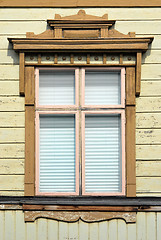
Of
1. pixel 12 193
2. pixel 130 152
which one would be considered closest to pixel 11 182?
pixel 12 193

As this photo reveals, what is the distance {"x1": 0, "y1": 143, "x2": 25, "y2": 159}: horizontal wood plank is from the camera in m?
4.11

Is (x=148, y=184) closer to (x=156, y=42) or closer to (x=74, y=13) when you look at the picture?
(x=156, y=42)

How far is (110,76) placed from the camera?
4227 millimetres

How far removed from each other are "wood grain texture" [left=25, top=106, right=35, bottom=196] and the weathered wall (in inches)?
2.5

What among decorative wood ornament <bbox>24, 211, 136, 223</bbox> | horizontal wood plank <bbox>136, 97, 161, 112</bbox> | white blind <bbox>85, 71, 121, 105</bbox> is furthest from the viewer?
white blind <bbox>85, 71, 121, 105</bbox>

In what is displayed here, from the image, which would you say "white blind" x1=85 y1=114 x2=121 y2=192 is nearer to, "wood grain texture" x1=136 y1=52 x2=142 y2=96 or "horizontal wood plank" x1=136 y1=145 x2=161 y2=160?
"horizontal wood plank" x1=136 y1=145 x2=161 y2=160

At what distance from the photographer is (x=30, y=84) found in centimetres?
414

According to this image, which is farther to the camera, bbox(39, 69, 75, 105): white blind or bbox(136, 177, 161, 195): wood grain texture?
bbox(39, 69, 75, 105): white blind

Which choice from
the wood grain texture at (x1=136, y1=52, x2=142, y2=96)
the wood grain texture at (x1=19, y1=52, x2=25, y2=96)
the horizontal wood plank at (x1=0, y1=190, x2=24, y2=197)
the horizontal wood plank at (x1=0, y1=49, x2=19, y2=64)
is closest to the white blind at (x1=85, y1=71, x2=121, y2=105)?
the wood grain texture at (x1=136, y1=52, x2=142, y2=96)

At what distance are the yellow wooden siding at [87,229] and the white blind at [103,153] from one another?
45 cm

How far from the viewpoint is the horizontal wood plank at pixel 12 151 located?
411 cm

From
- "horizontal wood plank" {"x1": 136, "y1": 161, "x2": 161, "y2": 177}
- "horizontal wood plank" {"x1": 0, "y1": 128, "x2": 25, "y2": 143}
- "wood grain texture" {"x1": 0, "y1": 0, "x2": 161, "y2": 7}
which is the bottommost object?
"horizontal wood plank" {"x1": 136, "y1": 161, "x2": 161, "y2": 177}

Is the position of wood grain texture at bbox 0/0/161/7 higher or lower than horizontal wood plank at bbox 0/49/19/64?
higher

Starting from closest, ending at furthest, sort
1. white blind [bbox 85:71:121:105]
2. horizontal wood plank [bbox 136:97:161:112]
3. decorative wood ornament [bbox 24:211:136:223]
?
1. decorative wood ornament [bbox 24:211:136:223]
2. horizontal wood plank [bbox 136:97:161:112]
3. white blind [bbox 85:71:121:105]
